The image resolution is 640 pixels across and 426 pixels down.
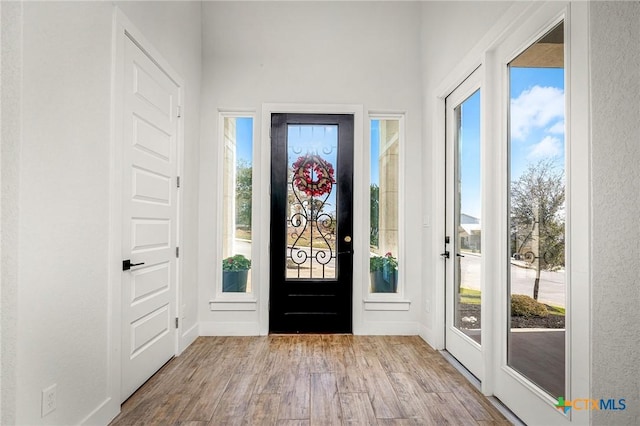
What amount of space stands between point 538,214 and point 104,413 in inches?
103

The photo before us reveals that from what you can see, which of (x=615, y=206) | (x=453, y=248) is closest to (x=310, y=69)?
(x=453, y=248)

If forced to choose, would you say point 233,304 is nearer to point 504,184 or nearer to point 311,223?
point 311,223

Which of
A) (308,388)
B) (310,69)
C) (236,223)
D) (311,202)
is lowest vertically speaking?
(308,388)

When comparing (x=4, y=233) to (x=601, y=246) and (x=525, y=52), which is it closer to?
(x=601, y=246)

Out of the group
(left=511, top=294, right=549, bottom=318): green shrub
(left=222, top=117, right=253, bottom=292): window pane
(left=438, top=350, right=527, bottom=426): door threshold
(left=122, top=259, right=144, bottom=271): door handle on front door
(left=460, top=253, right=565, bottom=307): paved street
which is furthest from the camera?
(left=222, top=117, right=253, bottom=292): window pane

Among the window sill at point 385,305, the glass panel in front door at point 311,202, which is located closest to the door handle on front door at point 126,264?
the glass panel in front door at point 311,202

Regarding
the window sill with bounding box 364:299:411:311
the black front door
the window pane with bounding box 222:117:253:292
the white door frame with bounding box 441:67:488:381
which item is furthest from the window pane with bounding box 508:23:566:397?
the window pane with bounding box 222:117:253:292

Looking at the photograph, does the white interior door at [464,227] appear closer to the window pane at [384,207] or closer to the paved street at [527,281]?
the paved street at [527,281]

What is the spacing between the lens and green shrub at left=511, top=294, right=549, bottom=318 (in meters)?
1.98

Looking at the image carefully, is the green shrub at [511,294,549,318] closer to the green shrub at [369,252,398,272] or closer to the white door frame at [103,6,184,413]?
the green shrub at [369,252,398,272]

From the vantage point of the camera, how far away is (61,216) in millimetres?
1708

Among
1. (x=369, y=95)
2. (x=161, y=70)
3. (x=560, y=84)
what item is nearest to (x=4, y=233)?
(x=161, y=70)

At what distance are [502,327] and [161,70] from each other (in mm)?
3007

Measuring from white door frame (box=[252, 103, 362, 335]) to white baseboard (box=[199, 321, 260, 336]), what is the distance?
0.26 meters
